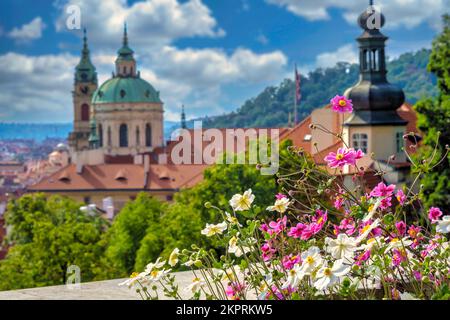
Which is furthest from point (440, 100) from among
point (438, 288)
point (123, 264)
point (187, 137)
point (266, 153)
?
point (438, 288)

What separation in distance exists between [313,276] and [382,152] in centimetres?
3413

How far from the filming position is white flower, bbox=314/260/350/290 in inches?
164

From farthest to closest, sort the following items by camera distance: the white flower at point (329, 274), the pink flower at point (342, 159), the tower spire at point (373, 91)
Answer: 1. the tower spire at point (373, 91)
2. the pink flower at point (342, 159)
3. the white flower at point (329, 274)

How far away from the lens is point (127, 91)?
111 meters

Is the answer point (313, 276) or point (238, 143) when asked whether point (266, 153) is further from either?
point (313, 276)

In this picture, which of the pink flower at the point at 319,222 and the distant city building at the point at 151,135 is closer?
the pink flower at the point at 319,222

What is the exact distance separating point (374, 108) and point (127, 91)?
246ft

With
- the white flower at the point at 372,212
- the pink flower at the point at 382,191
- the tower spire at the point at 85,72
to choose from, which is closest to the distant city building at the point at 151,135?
the tower spire at the point at 85,72

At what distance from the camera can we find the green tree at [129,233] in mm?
32281

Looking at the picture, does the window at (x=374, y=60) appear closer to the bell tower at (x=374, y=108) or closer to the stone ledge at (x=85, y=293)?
the bell tower at (x=374, y=108)

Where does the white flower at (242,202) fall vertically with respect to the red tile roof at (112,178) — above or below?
below

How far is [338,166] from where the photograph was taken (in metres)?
5.12

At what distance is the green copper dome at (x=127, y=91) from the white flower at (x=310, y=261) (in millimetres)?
106961

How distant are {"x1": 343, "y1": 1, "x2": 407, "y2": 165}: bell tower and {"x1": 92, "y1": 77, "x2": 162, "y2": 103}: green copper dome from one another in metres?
74.3
